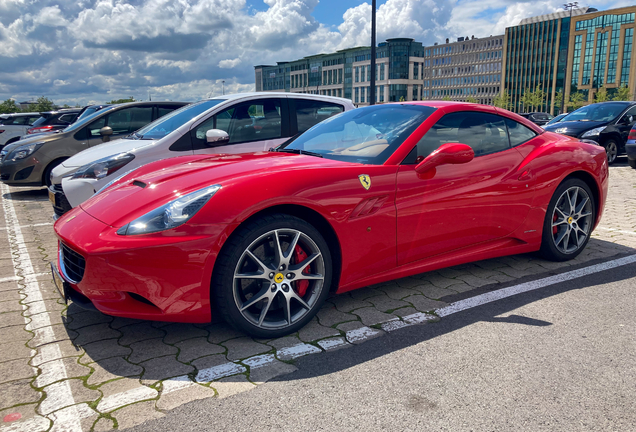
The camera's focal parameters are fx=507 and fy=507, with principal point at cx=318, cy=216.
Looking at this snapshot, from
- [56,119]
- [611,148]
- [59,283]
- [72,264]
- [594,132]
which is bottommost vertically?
[59,283]

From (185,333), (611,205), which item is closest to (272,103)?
(185,333)

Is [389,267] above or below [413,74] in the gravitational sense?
below

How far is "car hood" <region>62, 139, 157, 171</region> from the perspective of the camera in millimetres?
5910

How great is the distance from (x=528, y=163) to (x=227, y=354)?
278 centimetres

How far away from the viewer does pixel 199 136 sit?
603cm

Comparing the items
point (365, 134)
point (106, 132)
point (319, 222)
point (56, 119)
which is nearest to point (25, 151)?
point (106, 132)

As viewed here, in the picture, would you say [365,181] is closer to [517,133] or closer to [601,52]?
[517,133]

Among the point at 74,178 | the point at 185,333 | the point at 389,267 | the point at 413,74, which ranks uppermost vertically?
the point at 413,74

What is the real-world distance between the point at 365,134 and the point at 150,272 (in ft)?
6.27

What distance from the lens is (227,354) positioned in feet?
9.07

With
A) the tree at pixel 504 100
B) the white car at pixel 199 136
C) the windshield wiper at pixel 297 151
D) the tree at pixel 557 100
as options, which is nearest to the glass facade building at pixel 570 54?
the tree at pixel 557 100

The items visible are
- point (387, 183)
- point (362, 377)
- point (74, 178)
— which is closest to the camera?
point (362, 377)

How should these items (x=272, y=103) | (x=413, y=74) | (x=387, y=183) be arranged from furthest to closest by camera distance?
(x=413, y=74) < (x=272, y=103) < (x=387, y=183)

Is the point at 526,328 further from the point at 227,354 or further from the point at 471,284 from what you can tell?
the point at 227,354
